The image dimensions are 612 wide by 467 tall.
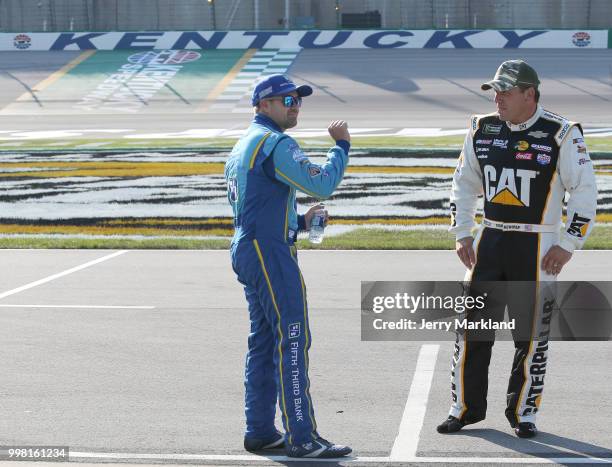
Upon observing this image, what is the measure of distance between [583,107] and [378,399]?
1120 inches

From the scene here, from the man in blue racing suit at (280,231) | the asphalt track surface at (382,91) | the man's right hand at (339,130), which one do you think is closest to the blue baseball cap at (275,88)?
the man in blue racing suit at (280,231)

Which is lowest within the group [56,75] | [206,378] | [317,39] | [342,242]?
[56,75]

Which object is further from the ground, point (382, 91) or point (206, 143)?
point (206, 143)

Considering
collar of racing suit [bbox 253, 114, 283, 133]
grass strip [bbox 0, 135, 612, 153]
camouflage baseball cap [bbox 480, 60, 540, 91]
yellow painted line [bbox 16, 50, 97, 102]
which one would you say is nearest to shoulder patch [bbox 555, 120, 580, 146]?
camouflage baseball cap [bbox 480, 60, 540, 91]

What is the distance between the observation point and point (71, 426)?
19.7 feet

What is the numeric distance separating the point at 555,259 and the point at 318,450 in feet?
5.29

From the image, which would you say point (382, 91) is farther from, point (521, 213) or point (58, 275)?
point (521, 213)

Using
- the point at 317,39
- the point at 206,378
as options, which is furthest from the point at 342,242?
the point at 317,39

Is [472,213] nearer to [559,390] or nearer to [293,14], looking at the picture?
[559,390]

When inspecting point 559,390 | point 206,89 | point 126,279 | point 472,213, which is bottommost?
point 206,89

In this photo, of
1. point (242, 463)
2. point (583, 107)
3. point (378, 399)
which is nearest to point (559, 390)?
point (378, 399)

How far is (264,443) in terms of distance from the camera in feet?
18.4

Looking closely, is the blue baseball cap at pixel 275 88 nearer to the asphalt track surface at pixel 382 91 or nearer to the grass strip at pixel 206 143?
the grass strip at pixel 206 143

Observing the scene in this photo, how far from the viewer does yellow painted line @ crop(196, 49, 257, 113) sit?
122 ft
